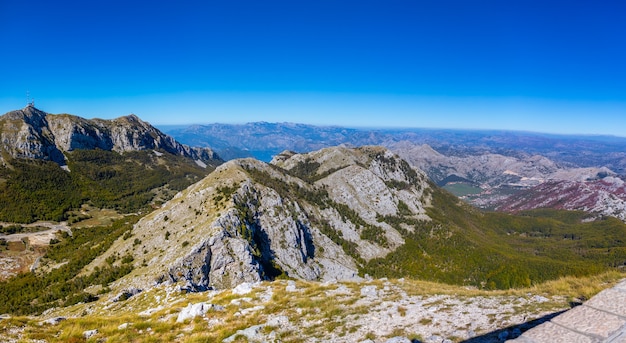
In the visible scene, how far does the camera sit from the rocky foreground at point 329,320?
1567cm

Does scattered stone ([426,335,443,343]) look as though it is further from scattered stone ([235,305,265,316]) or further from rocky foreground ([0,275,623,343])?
scattered stone ([235,305,265,316])

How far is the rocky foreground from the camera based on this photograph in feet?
51.4

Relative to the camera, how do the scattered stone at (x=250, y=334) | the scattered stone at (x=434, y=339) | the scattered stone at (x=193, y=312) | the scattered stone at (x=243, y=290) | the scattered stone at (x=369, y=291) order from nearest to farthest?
the scattered stone at (x=434, y=339)
the scattered stone at (x=250, y=334)
the scattered stone at (x=193, y=312)
the scattered stone at (x=369, y=291)
the scattered stone at (x=243, y=290)

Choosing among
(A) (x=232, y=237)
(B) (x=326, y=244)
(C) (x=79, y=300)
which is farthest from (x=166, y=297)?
(B) (x=326, y=244)

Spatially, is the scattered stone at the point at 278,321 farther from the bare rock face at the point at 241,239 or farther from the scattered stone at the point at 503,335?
the bare rock face at the point at 241,239

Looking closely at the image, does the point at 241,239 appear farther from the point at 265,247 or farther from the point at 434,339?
the point at 434,339

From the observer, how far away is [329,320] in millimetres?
18766

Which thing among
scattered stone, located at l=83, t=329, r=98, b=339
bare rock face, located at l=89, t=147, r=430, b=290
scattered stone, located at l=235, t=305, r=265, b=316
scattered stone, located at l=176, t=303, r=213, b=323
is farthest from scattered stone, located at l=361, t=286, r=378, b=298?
bare rock face, located at l=89, t=147, r=430, b=290

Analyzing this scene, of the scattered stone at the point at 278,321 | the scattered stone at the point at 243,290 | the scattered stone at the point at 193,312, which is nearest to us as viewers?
the scattered stone at the point at 278,321

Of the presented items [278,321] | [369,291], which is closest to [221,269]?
[369,291]

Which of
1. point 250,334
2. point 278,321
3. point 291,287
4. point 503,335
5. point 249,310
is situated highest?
point 503,335

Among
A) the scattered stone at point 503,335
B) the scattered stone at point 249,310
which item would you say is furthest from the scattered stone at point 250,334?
the scattered stone at point 503,335

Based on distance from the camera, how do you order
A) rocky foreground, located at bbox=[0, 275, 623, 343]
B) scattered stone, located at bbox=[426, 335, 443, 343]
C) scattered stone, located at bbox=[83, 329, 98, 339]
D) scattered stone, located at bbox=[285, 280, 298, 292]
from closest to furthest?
scattered stone, located at bbox=[426, 335, 443, 343], rocky foreground, located at bbox=[0, 275, 623, 343], scattered stone, located at bbox=[83, 329, 98, 339], scattered stone, located at bbox=[285, 280, 298, 292]

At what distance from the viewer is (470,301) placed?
20812mm
